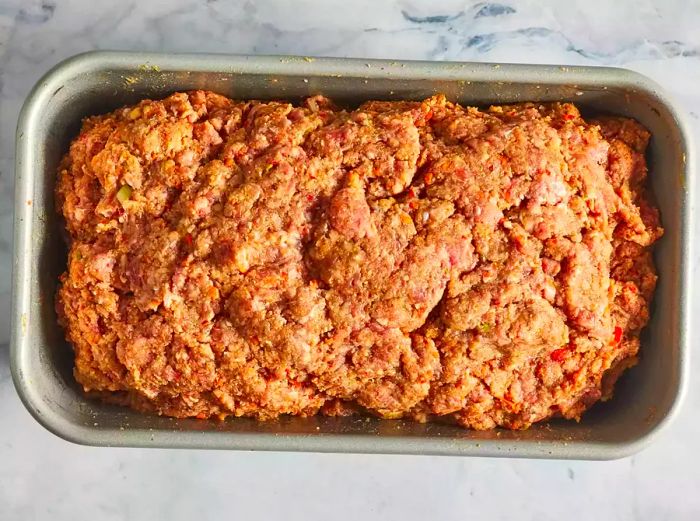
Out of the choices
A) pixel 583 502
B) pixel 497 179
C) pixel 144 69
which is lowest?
pixel 583 502

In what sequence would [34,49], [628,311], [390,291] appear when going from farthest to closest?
[34,49] < [628,311] < [390,291]

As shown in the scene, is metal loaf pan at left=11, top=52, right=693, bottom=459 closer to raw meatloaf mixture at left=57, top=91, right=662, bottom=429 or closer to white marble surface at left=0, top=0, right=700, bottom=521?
raw meatloaf mixture at left=57, top=91, right=662, bottom=429

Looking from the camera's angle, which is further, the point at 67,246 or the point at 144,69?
the point at 67,246

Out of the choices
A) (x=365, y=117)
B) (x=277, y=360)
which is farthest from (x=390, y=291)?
(x=365, y=117)

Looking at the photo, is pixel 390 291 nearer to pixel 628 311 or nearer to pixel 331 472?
pixel 628 311

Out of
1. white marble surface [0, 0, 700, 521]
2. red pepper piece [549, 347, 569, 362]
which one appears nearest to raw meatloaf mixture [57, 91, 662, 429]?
red pepper piece [549, 347, 569, 362]

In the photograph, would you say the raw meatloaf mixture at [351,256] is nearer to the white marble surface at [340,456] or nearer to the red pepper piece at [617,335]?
the red pepper piece at [617,335]
